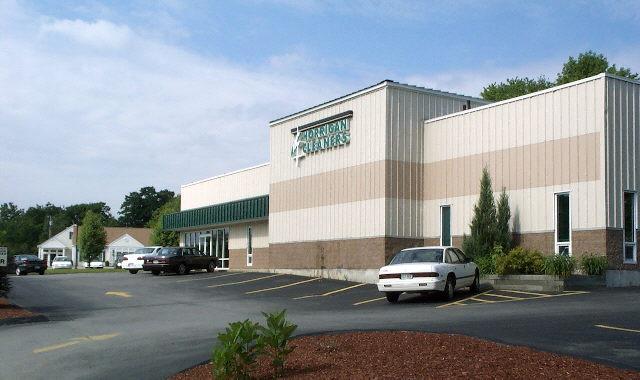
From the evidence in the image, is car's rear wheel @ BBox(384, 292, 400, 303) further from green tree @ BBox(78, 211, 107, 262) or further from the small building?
the small building

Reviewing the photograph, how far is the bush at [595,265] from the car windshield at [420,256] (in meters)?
4.82

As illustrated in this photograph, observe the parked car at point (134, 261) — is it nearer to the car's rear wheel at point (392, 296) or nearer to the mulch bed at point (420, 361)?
the car's rear wheel at point (392, 296)

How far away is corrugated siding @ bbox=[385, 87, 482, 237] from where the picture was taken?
97.3ft

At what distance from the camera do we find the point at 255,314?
776 inches

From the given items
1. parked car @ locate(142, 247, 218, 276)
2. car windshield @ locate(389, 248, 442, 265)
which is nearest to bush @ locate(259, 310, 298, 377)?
car windshield @ locate(389, 248, 442, 265)

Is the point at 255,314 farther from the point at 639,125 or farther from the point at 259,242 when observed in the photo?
the point at 259,242

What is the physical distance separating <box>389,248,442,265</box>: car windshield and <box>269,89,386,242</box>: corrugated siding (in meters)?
7.24

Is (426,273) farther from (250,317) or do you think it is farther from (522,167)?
(522,167)

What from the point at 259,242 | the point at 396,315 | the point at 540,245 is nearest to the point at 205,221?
the point at 259,242

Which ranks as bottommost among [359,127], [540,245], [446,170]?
[540,245]

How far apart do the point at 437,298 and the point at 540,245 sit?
520 centimetres

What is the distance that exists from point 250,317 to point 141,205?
135158mm

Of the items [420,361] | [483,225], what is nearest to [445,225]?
[483,225]

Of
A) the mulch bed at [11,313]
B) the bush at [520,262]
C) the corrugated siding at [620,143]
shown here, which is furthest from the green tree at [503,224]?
the mulch bed at [11,313]
